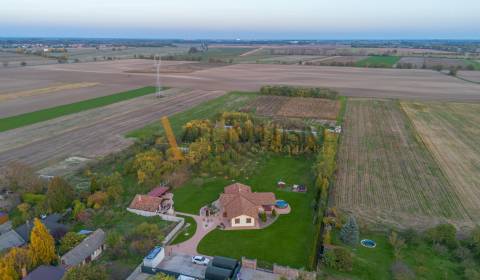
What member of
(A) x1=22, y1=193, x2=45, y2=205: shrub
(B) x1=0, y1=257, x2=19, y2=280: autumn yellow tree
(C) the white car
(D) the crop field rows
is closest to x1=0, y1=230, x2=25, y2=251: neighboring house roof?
(B) x1=0, y1=257, x2=19, y2=280: autumn yellow tree

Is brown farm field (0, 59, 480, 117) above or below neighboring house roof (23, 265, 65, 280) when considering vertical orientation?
above

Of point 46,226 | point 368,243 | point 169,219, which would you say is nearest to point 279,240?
point 368,243

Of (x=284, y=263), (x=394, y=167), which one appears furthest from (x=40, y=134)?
(x=394, y=167)

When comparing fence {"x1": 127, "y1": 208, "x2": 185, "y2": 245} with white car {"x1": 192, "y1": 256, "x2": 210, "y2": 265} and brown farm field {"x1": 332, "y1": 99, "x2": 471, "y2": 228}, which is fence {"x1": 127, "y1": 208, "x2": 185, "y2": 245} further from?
brown farm field {"x1": 332, "y1": 99, "x2": 471, "y2": 228}

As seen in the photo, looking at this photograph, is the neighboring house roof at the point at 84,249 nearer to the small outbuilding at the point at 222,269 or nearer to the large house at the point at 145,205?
the large house at the point at 145,205

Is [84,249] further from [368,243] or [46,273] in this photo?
[368,243]

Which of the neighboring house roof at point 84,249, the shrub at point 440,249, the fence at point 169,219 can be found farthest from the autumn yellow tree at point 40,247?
the shrub at point 440,249
